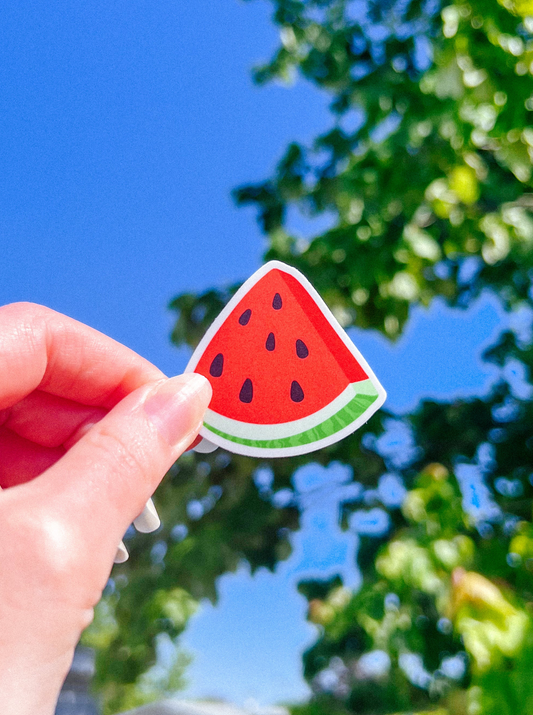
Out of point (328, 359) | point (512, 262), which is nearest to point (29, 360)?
point (328, 359)

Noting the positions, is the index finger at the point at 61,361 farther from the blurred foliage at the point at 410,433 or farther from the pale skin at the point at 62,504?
the blurred foliage at the point at 410,433

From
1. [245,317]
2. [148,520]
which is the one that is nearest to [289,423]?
[245,317]

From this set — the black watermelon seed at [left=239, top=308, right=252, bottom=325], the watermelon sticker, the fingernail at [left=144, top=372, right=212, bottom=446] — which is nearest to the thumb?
the fingernail at [left=144, top=372, right=212, bottom=446]

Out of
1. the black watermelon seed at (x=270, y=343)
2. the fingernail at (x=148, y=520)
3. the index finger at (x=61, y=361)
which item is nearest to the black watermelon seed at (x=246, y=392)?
the black watermelon seed at (x=270, y=343)

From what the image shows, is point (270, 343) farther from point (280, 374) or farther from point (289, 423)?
point (289, 423)

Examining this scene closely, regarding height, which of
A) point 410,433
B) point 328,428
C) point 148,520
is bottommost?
point 148,520

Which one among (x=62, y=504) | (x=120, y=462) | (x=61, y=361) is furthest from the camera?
(x=61, y=361)

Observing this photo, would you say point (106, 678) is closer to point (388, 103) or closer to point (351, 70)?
point (388, 103)
